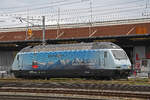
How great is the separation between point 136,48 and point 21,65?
16.0m

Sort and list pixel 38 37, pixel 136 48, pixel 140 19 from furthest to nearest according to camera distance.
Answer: pixel 38 37 < pixel 140 19 < pixel 136 48

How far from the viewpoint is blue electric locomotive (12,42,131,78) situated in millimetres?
22828

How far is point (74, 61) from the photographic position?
24.7 meters

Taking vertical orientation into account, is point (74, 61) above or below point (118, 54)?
below

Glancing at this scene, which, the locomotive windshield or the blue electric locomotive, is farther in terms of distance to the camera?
the locomotive windshield

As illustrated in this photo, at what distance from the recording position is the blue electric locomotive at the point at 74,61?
2283cm

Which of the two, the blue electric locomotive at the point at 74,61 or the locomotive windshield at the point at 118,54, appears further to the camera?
the locomotive windshield at the point at 118,54

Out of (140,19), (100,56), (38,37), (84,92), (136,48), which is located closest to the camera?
(84,92)

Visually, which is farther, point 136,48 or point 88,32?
point 88,32

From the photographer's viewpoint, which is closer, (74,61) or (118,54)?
(118,54)

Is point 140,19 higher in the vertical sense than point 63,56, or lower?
higher

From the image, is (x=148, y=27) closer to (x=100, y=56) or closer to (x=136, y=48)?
(x=136, y=48)

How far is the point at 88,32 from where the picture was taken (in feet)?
130

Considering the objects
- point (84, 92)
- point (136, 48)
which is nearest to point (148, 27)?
point (136, 48)
